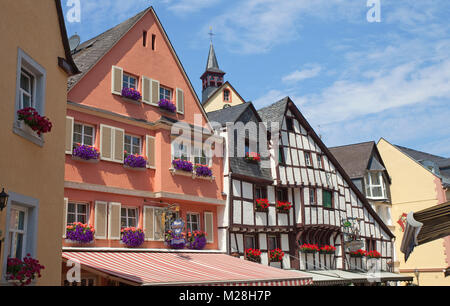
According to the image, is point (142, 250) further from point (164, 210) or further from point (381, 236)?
point (381, 236)

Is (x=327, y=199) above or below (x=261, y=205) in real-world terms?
above

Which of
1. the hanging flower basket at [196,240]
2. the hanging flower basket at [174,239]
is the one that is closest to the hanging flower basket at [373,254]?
the hanging flower basket at [196,240]

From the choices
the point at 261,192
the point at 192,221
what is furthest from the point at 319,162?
the point at 192,221

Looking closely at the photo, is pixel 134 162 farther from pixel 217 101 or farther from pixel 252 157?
pixel 217 101

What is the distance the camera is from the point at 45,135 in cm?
998

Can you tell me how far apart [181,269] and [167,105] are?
6161 mm

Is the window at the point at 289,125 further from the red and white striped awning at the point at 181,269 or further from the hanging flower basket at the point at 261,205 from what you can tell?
the red and white striped awning at the point at 181,269

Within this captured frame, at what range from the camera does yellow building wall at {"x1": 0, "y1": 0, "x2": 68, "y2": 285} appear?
27.4ft

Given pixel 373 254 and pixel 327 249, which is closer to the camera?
pixel 327 249

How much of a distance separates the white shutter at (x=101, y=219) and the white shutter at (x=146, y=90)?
4028 millimetres

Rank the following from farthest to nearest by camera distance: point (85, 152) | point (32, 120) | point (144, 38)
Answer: point (144, 38) < point (85, 152) < point (32, 120)

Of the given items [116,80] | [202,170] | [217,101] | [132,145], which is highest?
[217,101]
